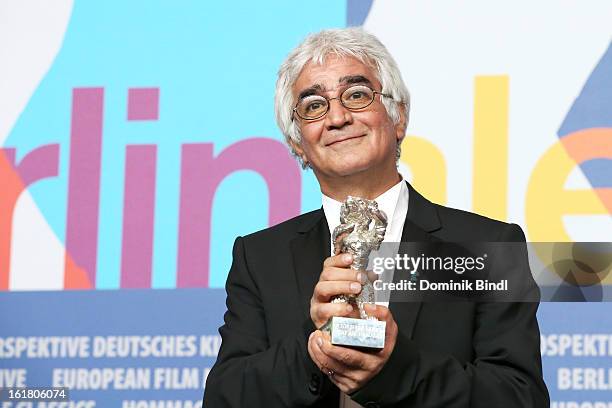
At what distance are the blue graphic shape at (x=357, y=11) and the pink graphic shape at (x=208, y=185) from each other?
464 millimetres

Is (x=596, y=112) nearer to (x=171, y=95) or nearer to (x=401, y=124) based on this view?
(x=401, y=124)

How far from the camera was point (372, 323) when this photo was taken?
1.67 m

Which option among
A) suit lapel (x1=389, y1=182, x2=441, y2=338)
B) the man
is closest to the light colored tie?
the man

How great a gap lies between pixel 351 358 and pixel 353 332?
6 centimetres

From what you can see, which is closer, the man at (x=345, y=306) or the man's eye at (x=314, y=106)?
the man at (x=345, y=306)

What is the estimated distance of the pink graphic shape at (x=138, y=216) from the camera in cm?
340

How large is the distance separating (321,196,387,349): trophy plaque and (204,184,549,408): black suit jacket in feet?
0.29

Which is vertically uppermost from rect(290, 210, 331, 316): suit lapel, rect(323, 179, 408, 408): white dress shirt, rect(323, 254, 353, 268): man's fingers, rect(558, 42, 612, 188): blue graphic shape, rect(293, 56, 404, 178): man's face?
rect(558, 42, 612, 188): blue graphic shape

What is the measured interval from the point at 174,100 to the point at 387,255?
4.92 ft

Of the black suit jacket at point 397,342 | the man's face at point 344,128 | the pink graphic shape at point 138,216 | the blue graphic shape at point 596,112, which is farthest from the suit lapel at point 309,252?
the pink graphic shape at point 138,216

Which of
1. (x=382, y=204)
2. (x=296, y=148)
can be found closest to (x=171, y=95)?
(x=296, y=148)

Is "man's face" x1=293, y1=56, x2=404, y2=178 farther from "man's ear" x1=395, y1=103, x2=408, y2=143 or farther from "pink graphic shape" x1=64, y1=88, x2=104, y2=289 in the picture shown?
"pink graphic shape" x1=64, y1=88, x2=104, y2=289

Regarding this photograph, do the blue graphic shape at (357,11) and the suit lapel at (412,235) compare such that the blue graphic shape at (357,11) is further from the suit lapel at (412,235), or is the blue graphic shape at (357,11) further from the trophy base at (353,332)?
the trophy base at (353,332)

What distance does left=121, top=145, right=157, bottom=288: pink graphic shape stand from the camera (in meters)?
3.40
